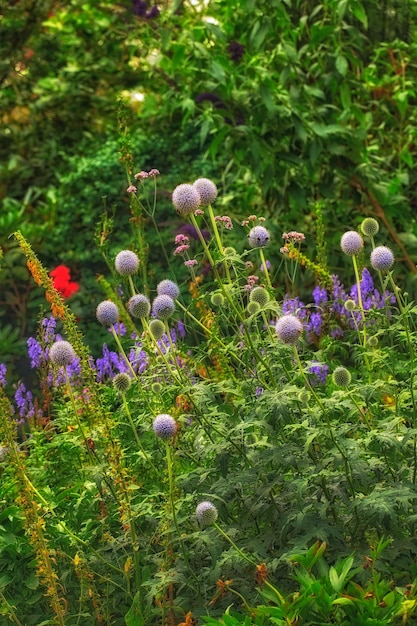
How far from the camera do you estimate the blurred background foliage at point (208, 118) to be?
220 inches

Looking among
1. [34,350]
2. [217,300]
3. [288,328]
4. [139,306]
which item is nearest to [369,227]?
[217,300]

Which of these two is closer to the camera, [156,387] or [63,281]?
[156,387]

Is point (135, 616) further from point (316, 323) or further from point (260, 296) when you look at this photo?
point (316, 323)

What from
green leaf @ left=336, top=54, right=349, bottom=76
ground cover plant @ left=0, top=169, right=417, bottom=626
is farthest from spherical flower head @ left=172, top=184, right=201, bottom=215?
green leaf @ left=336, top=54, right=349, bottom=76

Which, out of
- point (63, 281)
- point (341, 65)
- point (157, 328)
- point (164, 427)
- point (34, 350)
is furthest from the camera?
point (63, 281)

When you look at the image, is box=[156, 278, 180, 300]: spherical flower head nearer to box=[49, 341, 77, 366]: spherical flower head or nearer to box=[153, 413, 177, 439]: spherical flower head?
box=[49, 341, 77, 366]: spherical flower head

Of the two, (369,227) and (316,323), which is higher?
(369,227)

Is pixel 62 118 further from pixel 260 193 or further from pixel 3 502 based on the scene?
pixel 3 502

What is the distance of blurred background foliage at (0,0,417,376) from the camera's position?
18.4 ft

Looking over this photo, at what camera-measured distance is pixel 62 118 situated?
27.5ft

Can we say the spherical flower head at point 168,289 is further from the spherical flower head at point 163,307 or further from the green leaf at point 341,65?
the green leaf at point 341,65

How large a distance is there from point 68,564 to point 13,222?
4586 mm

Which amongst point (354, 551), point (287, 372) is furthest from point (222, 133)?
point (354, 551)

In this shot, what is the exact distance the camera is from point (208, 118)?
18.0 feet
